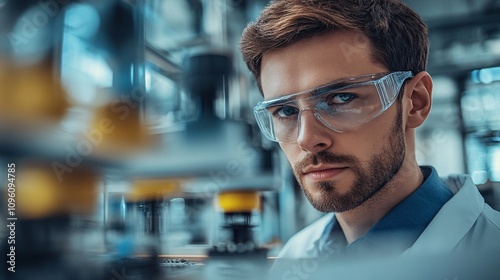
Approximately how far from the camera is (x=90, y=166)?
1208 millimetres

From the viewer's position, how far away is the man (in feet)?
2.79

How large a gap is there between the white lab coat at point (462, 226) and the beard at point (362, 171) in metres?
0.12

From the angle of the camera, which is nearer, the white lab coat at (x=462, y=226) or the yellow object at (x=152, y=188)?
the white lab coat at (x=462, y=226)

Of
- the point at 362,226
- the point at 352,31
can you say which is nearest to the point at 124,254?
the point at 362,226

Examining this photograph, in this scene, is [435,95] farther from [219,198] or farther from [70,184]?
[70,184]

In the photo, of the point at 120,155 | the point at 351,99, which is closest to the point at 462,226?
the point at 351,99

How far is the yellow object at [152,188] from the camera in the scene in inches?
43.0

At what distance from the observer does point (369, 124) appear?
0.86 m

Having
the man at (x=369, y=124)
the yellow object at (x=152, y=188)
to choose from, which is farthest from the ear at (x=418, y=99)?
the yellow object at (x=152, y=188)

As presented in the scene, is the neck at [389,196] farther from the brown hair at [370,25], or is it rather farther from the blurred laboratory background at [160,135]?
the brown hair at [370,25]

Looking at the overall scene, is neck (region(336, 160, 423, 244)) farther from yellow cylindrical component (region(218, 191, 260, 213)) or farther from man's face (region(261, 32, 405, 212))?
yellow cylindrical component (region(218, 191, 260, 213))

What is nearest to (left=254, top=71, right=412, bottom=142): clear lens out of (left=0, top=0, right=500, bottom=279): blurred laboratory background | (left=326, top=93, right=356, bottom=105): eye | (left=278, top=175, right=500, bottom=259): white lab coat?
(left=326, top=93, right=356, bottom=105): eye

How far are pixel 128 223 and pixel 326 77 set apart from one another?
61 cm

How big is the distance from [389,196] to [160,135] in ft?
→ 1.89
